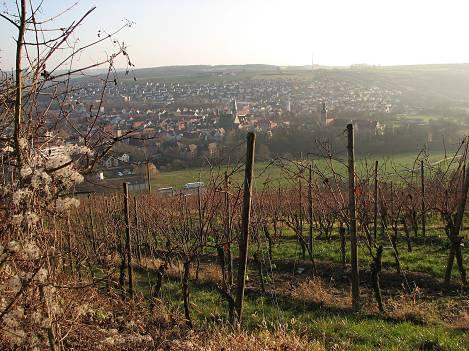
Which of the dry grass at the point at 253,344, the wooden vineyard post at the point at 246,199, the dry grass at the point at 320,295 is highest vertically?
the wooden vineyard post at the point at 246,199

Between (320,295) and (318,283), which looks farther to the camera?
(318,283)

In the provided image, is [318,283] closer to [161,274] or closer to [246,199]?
[161,274]

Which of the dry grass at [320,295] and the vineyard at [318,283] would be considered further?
the dry grass at [320,295]

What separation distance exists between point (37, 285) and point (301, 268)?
24.7 ft

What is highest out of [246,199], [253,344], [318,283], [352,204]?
[246,199]

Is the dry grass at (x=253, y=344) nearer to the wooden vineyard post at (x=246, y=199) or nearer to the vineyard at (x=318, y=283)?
the vineyard at (x=318, y=283)

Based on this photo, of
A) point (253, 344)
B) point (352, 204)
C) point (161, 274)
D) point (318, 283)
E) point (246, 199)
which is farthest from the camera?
point (318, 283)

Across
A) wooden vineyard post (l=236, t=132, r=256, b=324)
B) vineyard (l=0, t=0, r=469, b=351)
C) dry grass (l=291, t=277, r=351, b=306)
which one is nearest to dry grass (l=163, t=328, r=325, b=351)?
vineyard (l=0, t=0, r=469, b=351)

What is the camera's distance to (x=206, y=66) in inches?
7234

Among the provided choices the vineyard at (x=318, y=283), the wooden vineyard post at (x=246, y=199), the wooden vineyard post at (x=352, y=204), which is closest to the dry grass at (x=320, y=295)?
the vineyard at (x=318, y=283)

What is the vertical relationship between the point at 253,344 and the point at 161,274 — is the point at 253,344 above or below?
A: above

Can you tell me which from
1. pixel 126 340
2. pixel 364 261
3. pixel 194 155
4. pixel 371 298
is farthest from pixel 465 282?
pixel 194 155

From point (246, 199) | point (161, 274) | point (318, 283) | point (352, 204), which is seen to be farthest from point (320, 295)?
point (246, 199)

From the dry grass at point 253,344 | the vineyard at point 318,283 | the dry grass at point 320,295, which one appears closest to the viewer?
the dry grass at point 253,344
